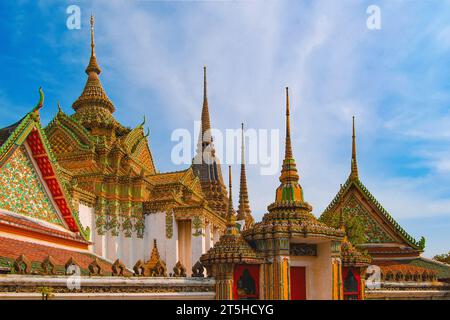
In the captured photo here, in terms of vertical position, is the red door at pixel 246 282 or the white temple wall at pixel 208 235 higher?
the white temple wall at pixel 208 235

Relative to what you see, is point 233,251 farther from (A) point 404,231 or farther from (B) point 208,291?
(A) point 404,231

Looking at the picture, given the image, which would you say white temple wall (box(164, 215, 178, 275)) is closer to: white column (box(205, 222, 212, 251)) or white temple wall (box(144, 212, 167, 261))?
white temple wall (box(144, 212, 167, 261))

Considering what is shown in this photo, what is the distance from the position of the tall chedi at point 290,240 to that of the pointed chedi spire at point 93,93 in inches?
788

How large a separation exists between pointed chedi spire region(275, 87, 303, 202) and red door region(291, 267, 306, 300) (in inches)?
85.5

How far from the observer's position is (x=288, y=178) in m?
16.2

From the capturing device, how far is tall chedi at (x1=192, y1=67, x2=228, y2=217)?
49.0 metres

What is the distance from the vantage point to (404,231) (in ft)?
89.5

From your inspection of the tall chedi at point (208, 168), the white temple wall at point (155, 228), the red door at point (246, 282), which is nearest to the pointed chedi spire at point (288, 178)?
the red door at point (246, 282)

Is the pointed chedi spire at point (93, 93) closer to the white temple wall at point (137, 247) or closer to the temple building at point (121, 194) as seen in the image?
the temple building at point (121, 194)

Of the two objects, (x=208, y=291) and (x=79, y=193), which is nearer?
(x=208, y=291)

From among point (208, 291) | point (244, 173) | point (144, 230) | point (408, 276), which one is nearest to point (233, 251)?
point (208, 291)

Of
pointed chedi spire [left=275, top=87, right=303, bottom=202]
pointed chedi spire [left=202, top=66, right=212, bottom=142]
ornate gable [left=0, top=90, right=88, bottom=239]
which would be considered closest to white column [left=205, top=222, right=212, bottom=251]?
ornate gable [left=0, top=90, right=88, bottom=239]

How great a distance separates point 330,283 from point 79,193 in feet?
48.0

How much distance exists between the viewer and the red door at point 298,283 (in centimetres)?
1566
